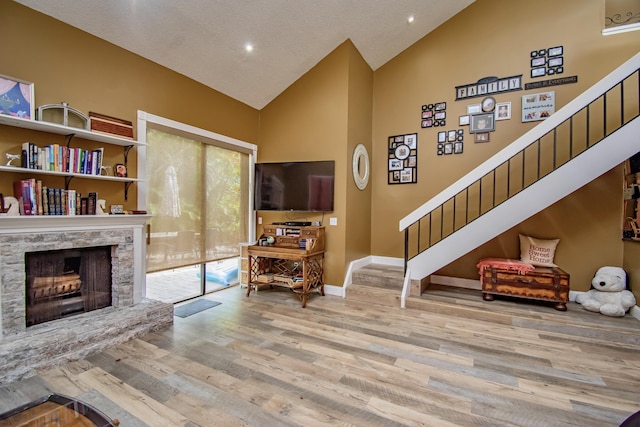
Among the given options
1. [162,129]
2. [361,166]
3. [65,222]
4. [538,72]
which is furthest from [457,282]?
[65,222]

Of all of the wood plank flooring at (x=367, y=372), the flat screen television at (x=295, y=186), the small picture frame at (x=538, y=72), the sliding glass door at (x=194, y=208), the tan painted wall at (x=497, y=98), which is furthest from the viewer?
the flat screen television at (x=295, y=186)

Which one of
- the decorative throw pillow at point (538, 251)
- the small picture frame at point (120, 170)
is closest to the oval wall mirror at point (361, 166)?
the decorative throw pillow at point (538, 251)

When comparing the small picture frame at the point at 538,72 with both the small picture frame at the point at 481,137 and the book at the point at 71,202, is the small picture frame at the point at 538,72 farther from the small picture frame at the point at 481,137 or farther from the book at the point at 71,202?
the book at the point at 71,202

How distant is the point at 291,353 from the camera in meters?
2.54

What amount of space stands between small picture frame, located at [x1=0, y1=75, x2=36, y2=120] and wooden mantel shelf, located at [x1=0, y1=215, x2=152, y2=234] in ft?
2.79

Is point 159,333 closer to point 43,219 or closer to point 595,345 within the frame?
point 43,219

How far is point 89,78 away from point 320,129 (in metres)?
2.82

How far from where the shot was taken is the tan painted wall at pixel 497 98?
3652 millimetres

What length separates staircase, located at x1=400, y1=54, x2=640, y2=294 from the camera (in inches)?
118

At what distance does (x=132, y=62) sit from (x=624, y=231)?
20.3 feet

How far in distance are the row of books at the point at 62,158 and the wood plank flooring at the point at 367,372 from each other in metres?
1.70

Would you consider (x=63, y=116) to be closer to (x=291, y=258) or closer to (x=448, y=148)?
(x=291, y=258)

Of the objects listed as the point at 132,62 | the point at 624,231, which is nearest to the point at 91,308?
the point at 132,62

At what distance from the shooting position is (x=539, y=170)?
385 centimetres
